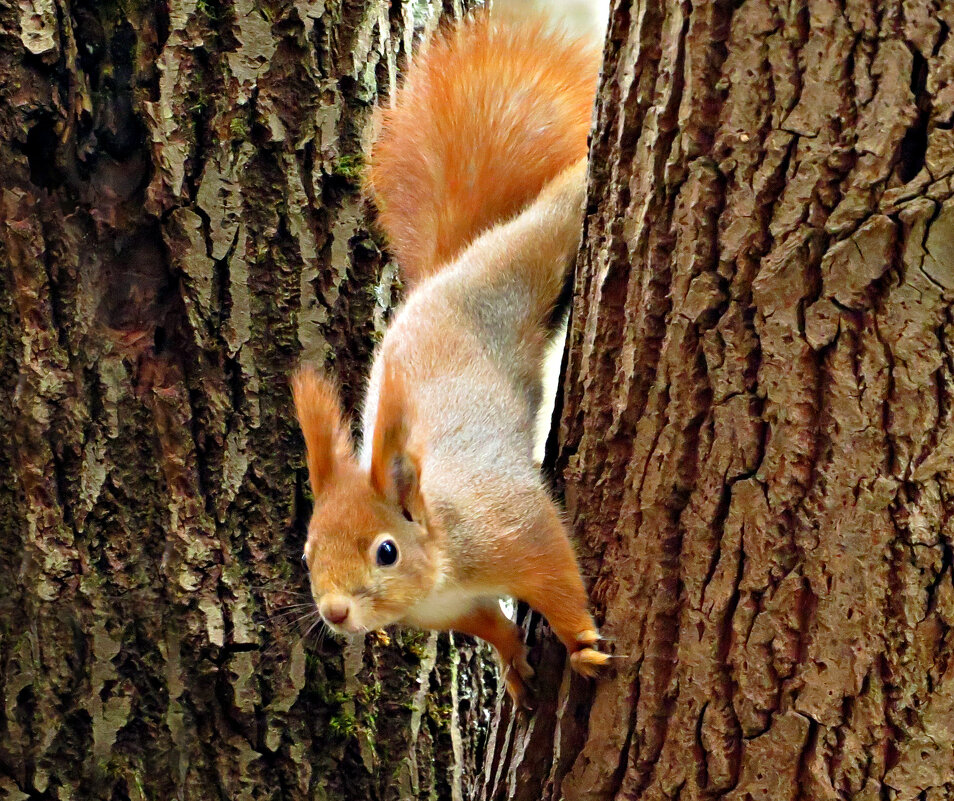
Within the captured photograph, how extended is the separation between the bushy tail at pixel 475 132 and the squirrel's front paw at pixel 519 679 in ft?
2.76

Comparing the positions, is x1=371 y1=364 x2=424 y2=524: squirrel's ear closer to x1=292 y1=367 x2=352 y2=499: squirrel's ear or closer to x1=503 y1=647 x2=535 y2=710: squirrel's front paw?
x1=292 y1=367 x2=352 y2=499: squirrel's ear

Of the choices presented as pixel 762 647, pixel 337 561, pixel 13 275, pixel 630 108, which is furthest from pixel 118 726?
pixel 630 108

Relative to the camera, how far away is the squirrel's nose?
5.35 feet

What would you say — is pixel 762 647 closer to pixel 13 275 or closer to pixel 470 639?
pixel 470 639

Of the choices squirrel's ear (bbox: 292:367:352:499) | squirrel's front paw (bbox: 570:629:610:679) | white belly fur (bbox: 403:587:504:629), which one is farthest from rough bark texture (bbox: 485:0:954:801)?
squirrel's ear (bbox: 292:367:352:499)

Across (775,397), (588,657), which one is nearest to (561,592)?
(588,657)

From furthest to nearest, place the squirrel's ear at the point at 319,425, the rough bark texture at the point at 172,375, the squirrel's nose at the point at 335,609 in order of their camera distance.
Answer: the rough bark texture at the point at 172,375 < the squirrel's ear at the point at 319,425 < the squirrel's nose at the point at 335,609

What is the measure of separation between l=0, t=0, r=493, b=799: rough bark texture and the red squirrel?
6.0 inches

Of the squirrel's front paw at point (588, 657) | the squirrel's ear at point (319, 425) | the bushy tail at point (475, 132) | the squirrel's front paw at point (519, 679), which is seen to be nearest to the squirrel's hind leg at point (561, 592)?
the squirrel's front paw at point (588, 657)

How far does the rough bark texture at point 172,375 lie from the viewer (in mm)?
1856

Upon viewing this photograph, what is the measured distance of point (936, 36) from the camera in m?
1.11

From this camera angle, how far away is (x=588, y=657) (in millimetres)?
1497

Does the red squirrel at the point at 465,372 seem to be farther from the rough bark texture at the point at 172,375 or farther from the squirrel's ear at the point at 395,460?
the rough bark texture at the point at 172,375

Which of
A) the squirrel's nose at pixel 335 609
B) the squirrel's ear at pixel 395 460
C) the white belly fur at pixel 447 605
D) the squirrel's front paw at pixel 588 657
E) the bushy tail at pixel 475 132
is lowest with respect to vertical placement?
the squirrel's front paw at pixel 588 657
